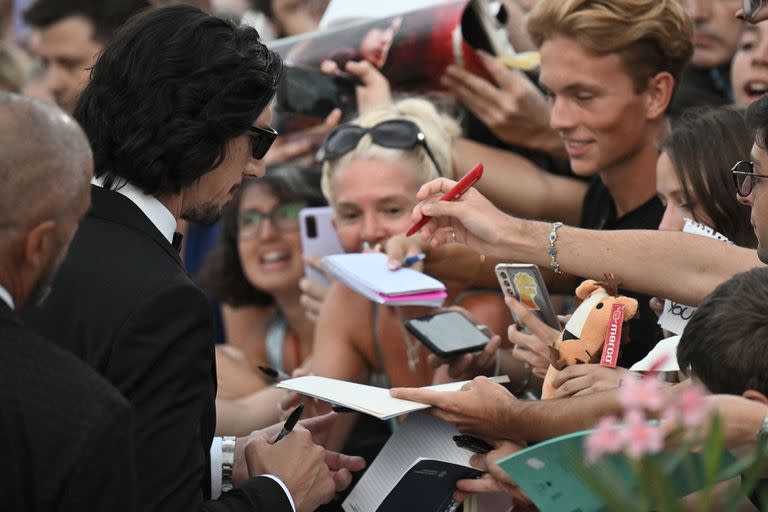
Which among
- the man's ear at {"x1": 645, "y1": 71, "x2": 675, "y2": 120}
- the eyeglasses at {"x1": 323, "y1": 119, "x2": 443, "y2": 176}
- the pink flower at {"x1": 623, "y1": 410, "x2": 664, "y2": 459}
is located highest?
→ the pink flower at {"x1": 623, "y1": 410, "x2": 664, "y2": 459}

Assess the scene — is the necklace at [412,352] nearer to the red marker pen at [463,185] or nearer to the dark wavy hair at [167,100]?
the red marker pen at [463,185]

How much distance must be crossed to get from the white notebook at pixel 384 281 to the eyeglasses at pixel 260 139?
743 millimetres

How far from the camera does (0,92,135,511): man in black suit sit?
71.7 inches

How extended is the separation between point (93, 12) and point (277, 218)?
2.23 m

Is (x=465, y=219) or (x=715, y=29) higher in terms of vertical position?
(x=465, y=219)

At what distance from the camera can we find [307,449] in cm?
270

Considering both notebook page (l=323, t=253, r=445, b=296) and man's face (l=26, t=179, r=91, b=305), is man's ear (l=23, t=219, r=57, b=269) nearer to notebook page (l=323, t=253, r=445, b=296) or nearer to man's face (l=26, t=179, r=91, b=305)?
man's face (l=26, t=179, r=91, b=305)

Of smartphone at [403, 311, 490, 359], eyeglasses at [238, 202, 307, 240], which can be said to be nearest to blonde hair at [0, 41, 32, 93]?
eyeglasses at [238, 202, 307, 240]

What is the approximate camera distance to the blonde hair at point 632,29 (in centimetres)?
361

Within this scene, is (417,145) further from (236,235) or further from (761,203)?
(761,203)

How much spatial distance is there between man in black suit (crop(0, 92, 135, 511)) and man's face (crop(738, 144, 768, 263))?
1425 millimetres

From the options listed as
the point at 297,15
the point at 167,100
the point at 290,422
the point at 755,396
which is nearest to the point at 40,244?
the point at 167,100

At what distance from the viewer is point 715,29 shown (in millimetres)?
4562

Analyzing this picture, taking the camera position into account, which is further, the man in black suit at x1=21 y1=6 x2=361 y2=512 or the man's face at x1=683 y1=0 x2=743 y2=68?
the man's face at x1=683 y1=0 x2=743 y2=68
